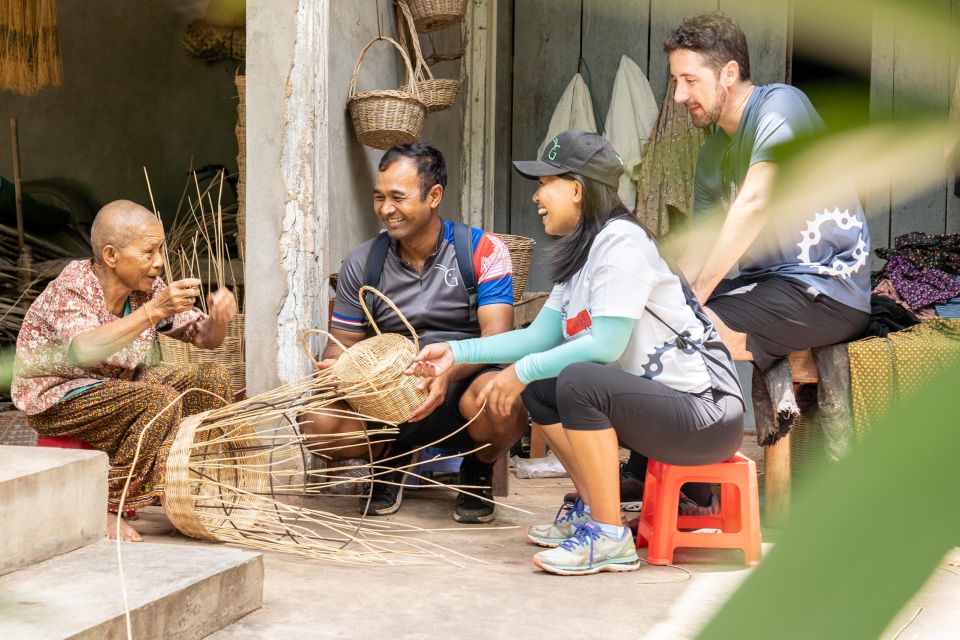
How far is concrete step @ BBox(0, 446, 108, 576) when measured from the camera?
2244 mm

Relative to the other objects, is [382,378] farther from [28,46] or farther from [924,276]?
[28,46]

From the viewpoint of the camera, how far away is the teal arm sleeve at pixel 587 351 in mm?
2844

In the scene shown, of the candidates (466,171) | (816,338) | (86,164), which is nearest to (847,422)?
(816,338)

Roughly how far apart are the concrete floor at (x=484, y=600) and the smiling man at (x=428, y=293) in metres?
0.48

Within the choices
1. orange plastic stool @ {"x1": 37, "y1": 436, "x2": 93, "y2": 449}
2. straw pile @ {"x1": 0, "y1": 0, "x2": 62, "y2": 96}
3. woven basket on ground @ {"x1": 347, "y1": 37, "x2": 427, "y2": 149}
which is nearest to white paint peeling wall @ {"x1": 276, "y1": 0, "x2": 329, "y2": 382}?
woven basket on ground @ {"x1": 347, "y1": 37, "x2": 427, "y2": 149}

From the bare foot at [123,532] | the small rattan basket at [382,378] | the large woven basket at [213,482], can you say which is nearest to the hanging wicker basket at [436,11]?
the small rattan basket at [382,378]

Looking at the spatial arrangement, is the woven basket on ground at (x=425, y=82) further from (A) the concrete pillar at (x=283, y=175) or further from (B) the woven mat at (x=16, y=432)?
(B) the woven mat at (x=16, y=432)

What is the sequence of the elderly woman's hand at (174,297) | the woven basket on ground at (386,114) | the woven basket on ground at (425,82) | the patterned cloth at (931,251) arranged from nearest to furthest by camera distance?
the elderly woman's hand at (174,297) → the woven basket on ground at (386,114) → the patterned cloth at (931,251) → the woven basket on ground at (425,82)

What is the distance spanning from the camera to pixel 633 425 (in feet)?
9.45

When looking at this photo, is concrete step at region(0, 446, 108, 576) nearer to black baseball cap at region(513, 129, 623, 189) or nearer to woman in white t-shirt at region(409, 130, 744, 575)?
woman in white t-shirt at region(409, 130, 744, 575)

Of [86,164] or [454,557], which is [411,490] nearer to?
[454,557]

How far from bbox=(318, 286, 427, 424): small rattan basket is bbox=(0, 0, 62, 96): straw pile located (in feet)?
13.5

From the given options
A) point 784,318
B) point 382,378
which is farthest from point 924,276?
point 382,378

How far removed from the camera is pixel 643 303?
9.25 feet
